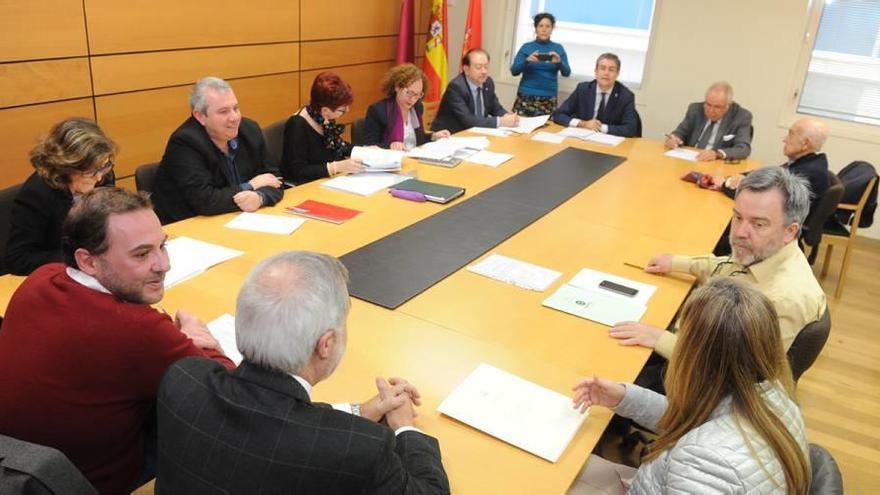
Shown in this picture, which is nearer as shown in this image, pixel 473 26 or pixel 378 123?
pixel 378 123

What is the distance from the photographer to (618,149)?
4797 millimetres

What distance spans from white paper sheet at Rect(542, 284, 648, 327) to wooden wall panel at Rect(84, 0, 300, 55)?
3.24m

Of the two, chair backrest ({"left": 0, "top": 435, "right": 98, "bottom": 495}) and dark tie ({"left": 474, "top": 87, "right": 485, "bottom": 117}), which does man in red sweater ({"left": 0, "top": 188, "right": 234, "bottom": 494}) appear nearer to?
chair backrest ({"left": 0, "top": 435, "right": 98, "bottom": 495})

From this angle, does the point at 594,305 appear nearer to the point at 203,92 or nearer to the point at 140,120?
the point at 203,92

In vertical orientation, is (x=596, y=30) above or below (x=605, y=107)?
above

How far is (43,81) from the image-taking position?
3682mm

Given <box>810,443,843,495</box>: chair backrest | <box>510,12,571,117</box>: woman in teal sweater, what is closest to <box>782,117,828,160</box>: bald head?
<box>510,12,571,117</box>: woman in teal sweater

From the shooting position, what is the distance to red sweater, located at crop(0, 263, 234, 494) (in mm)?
1443

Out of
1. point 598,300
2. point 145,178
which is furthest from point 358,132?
point 598,300

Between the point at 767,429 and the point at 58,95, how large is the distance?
3984 mm

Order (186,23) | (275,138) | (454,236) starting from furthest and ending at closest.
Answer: (186,23) < (275,138) < (454,236)

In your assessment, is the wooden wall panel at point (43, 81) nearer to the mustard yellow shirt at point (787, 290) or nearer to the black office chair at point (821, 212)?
the mustard yellow shirt at point (787, 290)

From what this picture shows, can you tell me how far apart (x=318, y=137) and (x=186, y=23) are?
1513 millimetres

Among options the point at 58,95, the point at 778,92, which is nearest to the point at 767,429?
the point at 58,95
